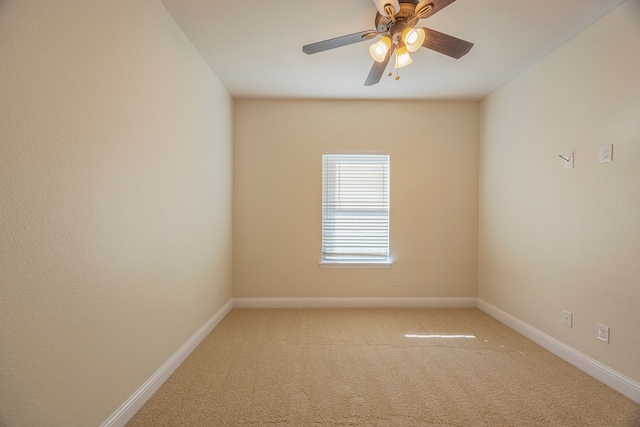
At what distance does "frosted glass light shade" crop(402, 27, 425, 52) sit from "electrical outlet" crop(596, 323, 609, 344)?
7.67ft

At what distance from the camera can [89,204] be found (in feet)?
4.39

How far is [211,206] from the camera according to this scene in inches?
112

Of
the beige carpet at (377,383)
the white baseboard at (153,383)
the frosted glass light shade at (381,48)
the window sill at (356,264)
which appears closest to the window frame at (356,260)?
the window sill at (356,264)

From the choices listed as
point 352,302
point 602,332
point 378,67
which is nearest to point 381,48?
point 378,67

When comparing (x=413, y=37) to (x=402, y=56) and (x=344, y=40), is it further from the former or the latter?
(x=344, y=40)

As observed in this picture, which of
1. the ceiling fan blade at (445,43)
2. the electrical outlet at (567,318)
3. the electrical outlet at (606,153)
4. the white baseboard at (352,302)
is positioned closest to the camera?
the ceiling fan blade at (445,43)

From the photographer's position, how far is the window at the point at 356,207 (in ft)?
11.8

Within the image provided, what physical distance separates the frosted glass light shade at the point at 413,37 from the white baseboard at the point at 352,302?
2.78 metres

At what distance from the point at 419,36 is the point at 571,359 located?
8.82ft

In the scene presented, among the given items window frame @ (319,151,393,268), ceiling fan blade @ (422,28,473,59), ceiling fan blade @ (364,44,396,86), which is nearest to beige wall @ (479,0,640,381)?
ceiling fan blade @ (422,28,473,59)

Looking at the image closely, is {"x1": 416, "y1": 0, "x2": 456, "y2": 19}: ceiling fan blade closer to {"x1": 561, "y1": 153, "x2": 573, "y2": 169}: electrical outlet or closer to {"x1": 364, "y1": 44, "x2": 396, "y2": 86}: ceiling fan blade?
{"x1": 364, "y1": 44, "x2": 396, "y2": 86}: ceiling fan blade

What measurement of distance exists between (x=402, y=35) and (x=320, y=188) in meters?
2.02

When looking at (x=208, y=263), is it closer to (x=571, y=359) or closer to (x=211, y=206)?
(x=211, y=206)

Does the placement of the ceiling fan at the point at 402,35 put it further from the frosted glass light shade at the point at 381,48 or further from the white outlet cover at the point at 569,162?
the white outlet cover at the point at 569,162
